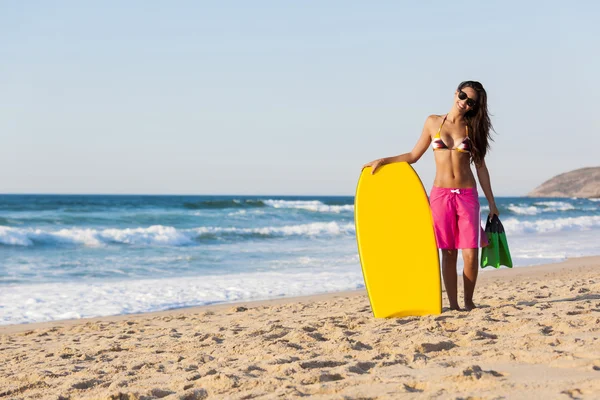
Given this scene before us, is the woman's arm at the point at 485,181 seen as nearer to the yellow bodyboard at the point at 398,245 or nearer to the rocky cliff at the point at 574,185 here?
the yellow bodyboard at the point at 398,245

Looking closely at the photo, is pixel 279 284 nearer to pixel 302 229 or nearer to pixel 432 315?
pixel 432 315

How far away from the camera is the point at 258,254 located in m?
12.4

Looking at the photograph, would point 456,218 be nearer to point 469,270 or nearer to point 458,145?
point 469,270

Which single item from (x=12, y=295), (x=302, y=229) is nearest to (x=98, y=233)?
(x=302, y=229)

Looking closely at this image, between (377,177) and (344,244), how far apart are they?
34.7ft

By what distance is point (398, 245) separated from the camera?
170 inches

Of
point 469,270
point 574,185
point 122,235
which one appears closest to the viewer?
point 469,270

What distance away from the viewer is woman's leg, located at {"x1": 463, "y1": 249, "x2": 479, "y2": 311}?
13.8ft

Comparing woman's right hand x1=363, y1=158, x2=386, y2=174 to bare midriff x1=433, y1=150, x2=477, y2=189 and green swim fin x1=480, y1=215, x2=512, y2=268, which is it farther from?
green swim fin x1=480, y1=215, x2=512, y2=268

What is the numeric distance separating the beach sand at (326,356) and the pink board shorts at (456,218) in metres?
0.46

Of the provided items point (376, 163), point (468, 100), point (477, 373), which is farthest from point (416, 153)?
point (477, 373)

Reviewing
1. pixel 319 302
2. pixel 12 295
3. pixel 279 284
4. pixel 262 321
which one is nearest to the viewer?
pixel 262 321

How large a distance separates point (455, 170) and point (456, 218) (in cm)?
30

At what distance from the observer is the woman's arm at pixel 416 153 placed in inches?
169
